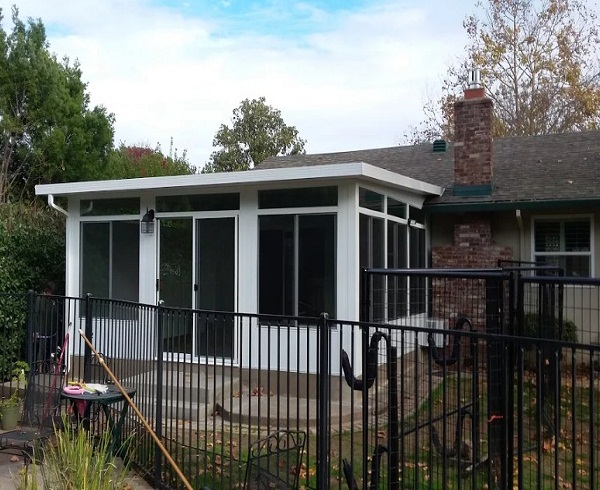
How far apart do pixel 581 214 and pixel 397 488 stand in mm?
8428

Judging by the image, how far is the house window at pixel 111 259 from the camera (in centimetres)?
1038

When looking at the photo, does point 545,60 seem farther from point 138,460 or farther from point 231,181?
point 138,460

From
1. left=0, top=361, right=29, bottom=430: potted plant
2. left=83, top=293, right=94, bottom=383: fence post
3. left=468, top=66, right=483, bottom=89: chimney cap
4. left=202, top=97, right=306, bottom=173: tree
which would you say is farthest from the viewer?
left=202, top=97, right=306, bottom=173: tree

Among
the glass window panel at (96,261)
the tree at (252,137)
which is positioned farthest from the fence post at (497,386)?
the tree at (252,137)

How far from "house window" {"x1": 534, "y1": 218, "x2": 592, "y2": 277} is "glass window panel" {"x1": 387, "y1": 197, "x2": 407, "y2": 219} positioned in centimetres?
262

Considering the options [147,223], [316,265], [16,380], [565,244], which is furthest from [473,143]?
[16,380]

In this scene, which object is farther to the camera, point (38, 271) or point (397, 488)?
point (38, 271)

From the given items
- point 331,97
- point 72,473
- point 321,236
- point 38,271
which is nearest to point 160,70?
point 331,97

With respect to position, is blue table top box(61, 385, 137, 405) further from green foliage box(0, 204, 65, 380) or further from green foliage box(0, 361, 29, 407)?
green foliage box(0, 204, 65, 380)

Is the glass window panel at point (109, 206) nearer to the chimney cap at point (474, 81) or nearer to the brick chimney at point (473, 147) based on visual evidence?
the brick chimney at point (473, 147)

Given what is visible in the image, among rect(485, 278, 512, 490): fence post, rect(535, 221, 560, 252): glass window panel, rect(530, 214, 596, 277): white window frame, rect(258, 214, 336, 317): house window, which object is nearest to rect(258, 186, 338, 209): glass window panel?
rect(258, 214, 336, 317): house window

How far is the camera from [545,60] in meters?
23.6

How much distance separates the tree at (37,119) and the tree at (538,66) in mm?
14686

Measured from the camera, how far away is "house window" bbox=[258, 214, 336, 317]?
8.86 meters
